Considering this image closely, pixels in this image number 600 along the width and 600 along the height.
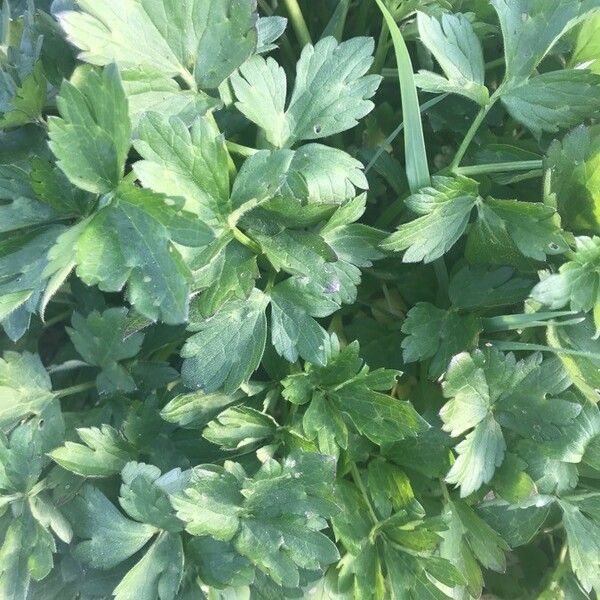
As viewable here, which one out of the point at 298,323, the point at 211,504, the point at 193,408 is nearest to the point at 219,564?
the point at 211,504

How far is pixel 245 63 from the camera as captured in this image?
0.75 metres

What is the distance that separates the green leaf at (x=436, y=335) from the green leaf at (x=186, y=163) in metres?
0.29

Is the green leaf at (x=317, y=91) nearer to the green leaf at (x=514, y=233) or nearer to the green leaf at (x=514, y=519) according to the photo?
the green leaf at (x=514, y=233)

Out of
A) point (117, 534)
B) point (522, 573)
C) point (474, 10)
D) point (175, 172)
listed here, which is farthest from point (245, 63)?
point (522, 573)

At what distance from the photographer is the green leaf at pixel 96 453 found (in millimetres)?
764

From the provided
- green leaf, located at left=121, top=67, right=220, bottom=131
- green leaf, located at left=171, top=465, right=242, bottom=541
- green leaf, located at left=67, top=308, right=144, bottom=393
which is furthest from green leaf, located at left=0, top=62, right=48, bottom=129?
green leaf, located at left=171, top=465, right=242, bottom=541

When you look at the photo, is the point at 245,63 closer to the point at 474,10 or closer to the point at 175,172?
the point at 175,172

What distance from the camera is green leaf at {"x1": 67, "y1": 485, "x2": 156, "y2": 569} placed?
2.47 ft

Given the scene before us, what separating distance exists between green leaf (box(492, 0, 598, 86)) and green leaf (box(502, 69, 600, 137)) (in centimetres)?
2

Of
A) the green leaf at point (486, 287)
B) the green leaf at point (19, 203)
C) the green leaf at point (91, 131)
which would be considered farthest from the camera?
the green leaf at point (486, 287)

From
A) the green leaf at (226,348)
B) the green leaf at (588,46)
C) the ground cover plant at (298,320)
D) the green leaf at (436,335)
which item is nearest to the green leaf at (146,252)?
the ground cover plant at (298,320)

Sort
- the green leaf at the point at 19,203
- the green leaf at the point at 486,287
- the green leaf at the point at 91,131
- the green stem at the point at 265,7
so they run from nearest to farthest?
the green leaf at the point at 91,131 < the green leaf at the point at 19,203 < the green leaf at the point at 486,287 < the green stem at the point at 265,7

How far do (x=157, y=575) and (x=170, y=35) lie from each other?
621 millimetres

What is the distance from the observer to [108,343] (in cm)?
83
